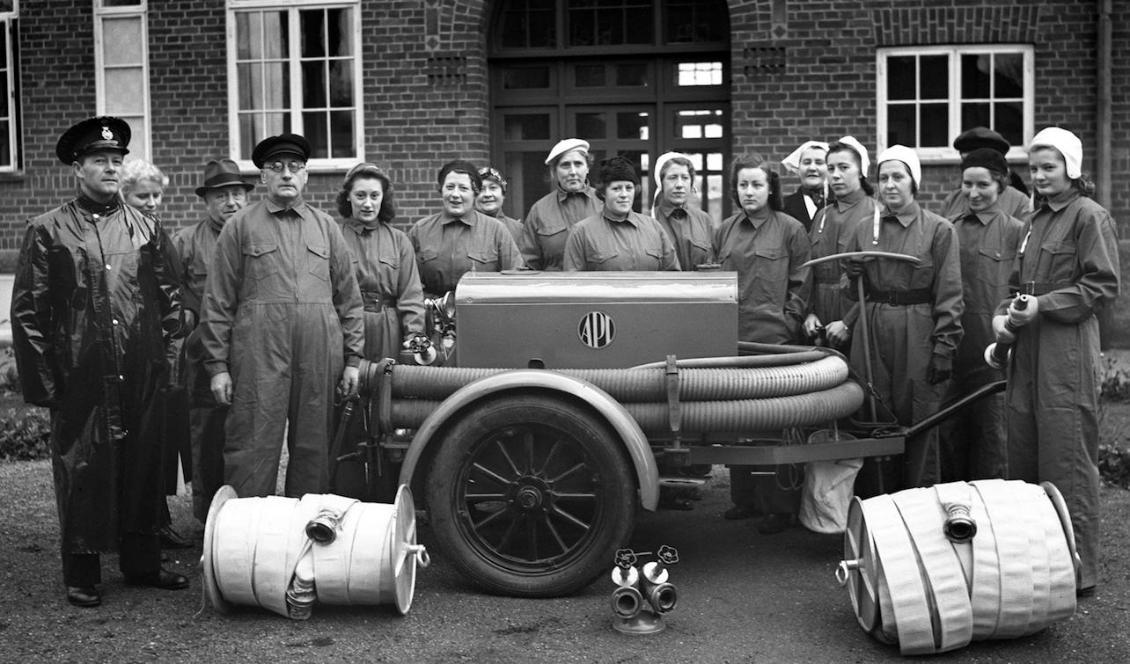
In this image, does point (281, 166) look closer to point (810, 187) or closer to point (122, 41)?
point (810, 187)

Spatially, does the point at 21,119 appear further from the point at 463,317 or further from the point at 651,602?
the point at 651,602

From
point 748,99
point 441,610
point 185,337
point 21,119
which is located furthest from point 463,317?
point 21,119

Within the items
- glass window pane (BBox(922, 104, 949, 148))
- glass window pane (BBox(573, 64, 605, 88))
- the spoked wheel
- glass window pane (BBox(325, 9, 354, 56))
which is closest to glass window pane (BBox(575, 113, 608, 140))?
glass window pane (BBox(573, 64, 605, 88))

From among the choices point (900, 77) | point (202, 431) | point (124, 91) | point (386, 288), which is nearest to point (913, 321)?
point (386, 288)

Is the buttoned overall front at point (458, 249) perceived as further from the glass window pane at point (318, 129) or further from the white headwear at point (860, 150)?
the glass window pane at point (318, 129)

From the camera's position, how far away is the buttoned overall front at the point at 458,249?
6840mm

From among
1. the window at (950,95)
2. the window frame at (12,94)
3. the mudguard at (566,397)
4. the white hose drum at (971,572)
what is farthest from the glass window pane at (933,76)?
the window frame at (12,94)

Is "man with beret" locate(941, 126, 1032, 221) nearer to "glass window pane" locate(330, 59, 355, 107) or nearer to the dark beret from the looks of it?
the dark beret

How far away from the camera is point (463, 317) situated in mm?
5543

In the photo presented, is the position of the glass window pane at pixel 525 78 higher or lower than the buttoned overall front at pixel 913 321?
higher

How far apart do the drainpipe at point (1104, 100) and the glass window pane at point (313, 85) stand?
7.05m

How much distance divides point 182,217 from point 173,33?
1.76m

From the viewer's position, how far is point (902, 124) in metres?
12.0

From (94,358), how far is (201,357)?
0.88m
